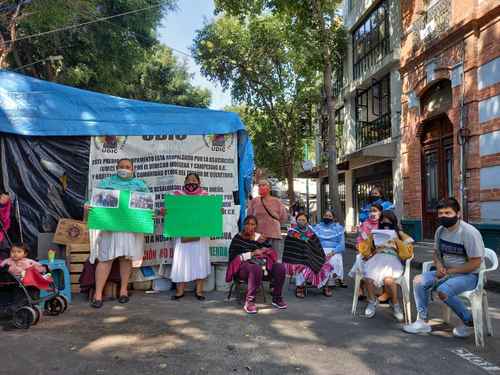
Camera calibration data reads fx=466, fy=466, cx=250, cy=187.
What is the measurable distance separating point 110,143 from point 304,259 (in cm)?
331

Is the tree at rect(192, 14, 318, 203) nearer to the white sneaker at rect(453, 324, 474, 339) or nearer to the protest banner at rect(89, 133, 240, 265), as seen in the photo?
the protest banner at rect(89, 133, 240, 265)

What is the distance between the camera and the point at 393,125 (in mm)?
16219

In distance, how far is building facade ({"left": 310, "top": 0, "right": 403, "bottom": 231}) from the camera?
1617 cm

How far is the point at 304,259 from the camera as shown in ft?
21.6

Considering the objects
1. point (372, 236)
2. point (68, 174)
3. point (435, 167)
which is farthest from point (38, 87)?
point (435, 167)

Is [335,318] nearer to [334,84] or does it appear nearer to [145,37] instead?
[145,37]

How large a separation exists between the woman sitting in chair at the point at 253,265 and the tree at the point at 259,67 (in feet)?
51.1

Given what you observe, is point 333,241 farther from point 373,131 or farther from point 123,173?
point 373,131

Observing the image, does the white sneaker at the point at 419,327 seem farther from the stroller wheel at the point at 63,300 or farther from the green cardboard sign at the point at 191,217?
the stroller wheel at the point at 63,300

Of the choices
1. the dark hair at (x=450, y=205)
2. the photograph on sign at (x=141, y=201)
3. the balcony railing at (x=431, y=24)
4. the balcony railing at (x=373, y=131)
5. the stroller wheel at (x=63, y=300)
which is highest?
the balcony railing at (x=431, y=24)

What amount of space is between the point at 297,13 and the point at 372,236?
10903 mm

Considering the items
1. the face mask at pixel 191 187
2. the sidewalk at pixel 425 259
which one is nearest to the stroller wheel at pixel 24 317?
the face mask at pixel 191 187

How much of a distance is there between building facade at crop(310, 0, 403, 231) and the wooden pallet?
11.8m

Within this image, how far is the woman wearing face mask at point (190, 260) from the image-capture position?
6227 millimetres
